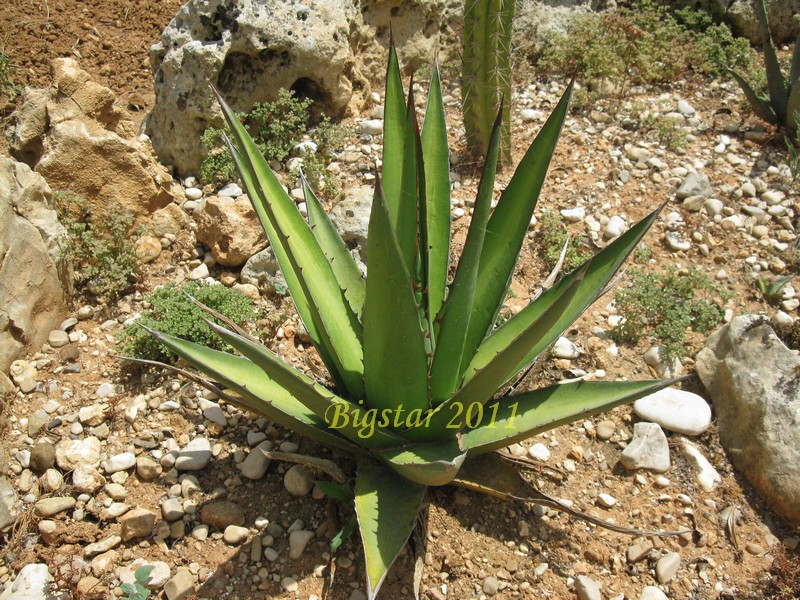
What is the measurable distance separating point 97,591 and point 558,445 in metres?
1.86

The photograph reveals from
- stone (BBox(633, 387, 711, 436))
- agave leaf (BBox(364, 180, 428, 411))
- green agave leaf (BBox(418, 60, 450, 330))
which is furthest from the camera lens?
stone (BBox(633, 387, 711, 436))

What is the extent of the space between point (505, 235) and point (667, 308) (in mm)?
1458

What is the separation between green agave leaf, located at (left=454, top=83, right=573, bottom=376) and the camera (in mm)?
2084

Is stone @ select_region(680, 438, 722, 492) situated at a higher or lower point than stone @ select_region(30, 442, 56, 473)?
higher

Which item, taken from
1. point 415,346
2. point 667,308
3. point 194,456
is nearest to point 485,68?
point 667,308

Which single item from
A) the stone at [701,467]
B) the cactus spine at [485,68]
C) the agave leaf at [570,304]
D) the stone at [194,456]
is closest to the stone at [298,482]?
the stone at [194,456]

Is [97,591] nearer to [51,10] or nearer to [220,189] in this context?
A: [220,189]

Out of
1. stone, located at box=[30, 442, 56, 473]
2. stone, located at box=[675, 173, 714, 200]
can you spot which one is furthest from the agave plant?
stone, located at box=[675, 173, 714, 200]

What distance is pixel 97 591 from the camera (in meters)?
2.28

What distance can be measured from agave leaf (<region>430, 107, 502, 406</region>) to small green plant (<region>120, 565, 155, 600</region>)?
1.16 m

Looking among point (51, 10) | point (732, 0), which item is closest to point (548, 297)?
point (732, 0)

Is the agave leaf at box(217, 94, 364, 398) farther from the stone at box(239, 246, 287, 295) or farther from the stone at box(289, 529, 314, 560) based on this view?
the stone at box(239, 246, 287, 295)

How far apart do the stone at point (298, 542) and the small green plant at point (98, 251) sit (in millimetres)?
1659

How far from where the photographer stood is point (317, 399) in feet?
6.42
